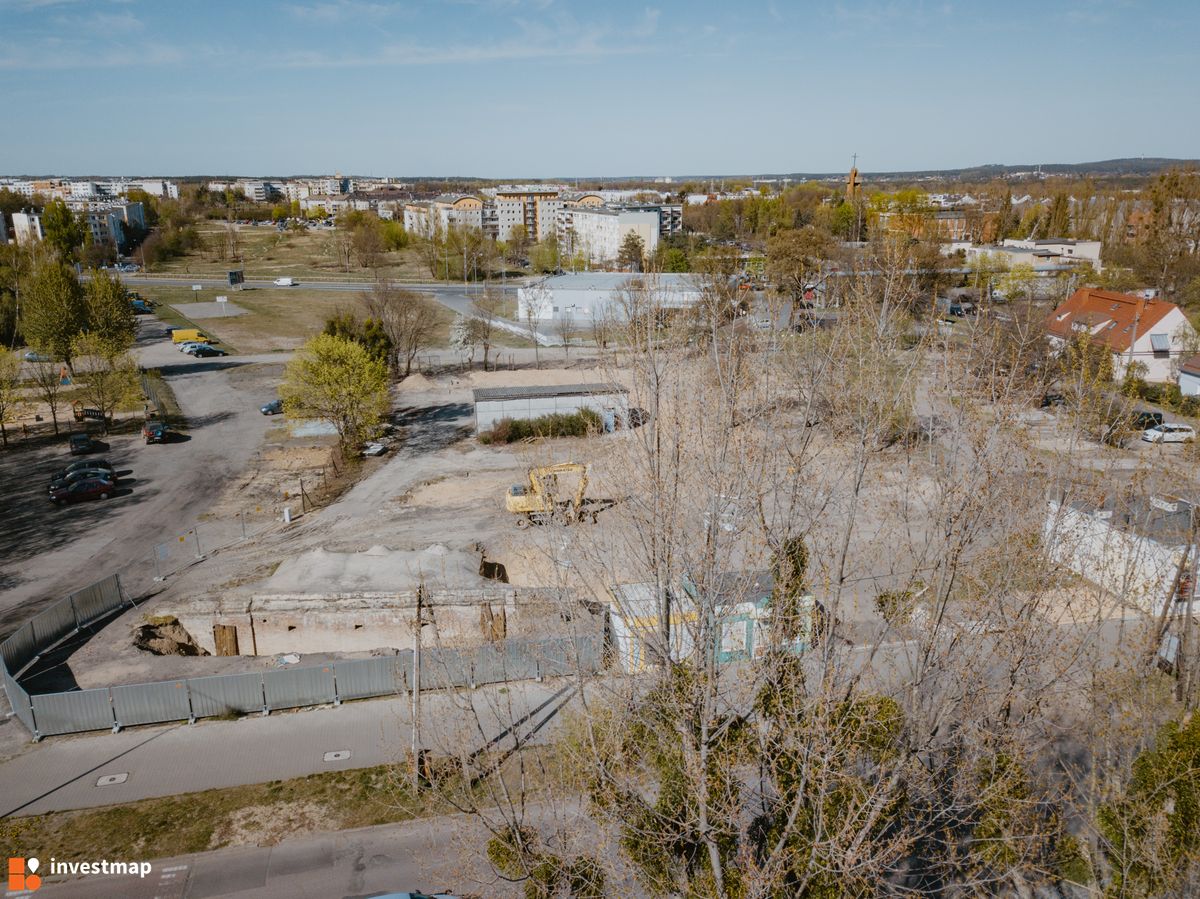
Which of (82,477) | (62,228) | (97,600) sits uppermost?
(62,228)

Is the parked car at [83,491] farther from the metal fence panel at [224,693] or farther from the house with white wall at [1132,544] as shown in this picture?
the house with white wall at [1132,544]

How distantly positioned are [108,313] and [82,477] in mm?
18645

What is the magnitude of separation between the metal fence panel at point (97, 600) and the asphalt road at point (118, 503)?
203cm

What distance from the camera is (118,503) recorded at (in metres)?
28.0

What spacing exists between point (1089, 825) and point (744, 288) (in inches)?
1386

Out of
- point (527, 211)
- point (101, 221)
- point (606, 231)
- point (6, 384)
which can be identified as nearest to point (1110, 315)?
point (6, 384)

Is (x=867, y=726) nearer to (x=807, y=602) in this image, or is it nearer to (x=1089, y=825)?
(x=807, y=602)

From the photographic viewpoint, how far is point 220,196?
581 feet

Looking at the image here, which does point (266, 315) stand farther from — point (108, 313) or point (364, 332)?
point (364, 332)

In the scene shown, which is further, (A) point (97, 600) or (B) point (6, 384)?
(B) point (6, 384)

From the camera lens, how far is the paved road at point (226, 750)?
1411 centimetres

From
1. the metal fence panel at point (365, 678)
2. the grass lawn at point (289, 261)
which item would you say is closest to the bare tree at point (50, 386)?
the metal fence panel at point (365, 678)

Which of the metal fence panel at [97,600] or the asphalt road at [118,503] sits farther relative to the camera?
the asphalt road at [118,503]

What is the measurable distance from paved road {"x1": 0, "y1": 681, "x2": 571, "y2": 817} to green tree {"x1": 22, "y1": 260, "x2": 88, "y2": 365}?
31.8 metres
